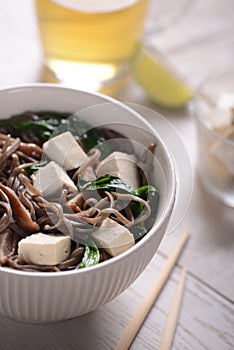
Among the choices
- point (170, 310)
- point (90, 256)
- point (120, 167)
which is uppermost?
point (120, 167)

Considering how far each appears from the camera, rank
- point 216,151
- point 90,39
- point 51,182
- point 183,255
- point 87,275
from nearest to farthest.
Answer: point 87,275, point 51,182, point 183,255, point 216,151, point 90,39

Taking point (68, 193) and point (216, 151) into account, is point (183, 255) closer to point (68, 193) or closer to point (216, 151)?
point (216, 151)

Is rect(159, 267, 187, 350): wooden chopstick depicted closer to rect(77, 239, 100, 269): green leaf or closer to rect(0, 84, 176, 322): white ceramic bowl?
rect(0, 84, 176, 322): white ceramic bowl

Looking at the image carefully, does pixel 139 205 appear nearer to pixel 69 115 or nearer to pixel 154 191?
pixel 154 191

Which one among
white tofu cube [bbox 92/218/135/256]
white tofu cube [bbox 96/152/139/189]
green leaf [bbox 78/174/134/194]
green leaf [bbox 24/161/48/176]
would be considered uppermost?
white tofu cube [bbox 96/152/139/189]

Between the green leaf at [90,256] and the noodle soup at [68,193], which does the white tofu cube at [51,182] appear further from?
the green leaf at [90,256]

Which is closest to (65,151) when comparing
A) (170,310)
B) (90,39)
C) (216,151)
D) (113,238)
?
(113,238)

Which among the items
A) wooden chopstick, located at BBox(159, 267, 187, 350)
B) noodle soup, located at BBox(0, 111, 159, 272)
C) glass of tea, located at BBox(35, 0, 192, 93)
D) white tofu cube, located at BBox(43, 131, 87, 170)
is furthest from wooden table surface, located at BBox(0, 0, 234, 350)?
white tofu cube, located at BBox(43, 131, 87, 170)
